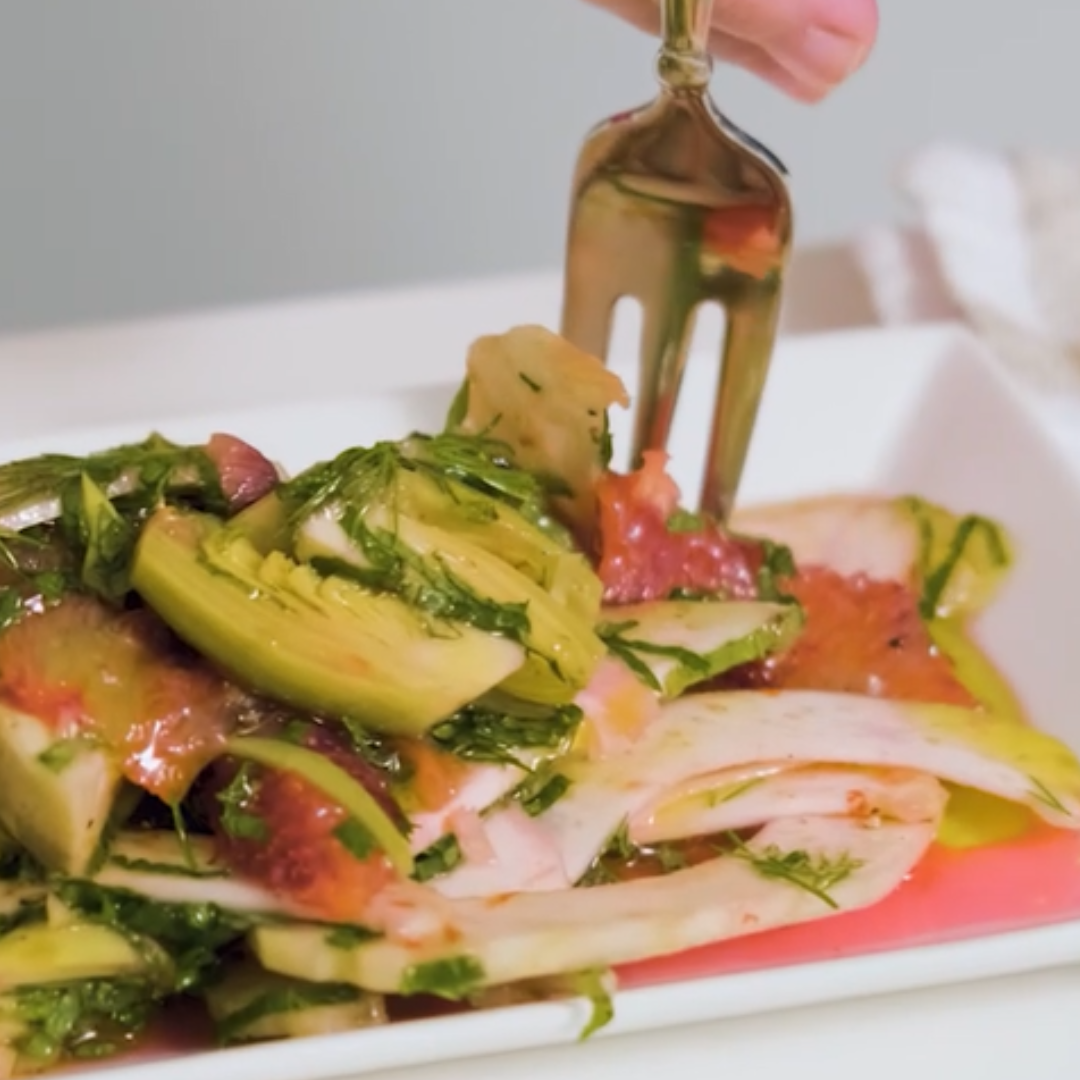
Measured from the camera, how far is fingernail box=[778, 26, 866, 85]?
4.29 feet

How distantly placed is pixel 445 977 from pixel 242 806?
6.4 inches

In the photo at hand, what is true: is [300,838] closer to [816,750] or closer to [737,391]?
[816,750]

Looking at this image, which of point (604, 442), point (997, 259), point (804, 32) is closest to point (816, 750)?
point (604, 442)

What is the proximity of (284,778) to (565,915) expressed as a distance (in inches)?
7.4

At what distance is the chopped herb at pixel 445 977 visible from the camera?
0.91 metres

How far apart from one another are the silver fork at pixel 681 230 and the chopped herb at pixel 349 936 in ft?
2.01

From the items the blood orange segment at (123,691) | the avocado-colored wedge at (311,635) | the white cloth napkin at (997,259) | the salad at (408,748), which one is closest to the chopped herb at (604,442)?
the salad at (408,748)

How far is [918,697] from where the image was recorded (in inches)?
50.4

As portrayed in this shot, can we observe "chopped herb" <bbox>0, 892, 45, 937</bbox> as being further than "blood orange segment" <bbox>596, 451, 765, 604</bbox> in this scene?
No

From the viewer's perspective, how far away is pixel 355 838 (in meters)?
0.95

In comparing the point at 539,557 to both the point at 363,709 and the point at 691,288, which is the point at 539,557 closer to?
the point at 363,709

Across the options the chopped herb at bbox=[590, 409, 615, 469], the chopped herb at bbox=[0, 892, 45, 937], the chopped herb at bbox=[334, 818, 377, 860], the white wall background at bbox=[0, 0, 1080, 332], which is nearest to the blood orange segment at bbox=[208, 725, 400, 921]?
the chopped herb at bbox=[334, 818, 377, 860]

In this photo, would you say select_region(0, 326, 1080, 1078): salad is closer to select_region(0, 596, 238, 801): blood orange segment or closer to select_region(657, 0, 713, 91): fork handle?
select_region(0, 596, 238, 801): blood orange segment

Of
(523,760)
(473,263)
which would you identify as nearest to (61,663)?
(523,760)
